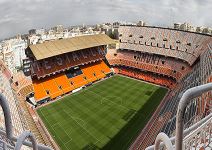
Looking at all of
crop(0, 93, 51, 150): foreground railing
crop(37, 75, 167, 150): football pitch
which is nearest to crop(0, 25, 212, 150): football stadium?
crop(37, 75, 167, 150): football pitch

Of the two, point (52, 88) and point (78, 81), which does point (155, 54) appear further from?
point (52, 88)

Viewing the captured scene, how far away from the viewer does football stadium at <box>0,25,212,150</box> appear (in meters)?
26.0

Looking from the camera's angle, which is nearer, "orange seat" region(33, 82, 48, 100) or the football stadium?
the football stadium

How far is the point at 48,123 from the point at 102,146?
10082 millimetres

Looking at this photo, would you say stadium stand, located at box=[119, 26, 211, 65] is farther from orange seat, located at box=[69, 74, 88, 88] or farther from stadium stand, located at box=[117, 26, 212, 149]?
orange seat, located at box=[69, 74, 88, 88]

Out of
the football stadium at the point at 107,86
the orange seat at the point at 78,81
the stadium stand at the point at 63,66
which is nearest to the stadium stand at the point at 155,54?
the football stadium at the point at 107,86

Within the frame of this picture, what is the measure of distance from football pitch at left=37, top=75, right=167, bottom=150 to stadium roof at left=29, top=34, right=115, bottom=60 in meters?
9.20

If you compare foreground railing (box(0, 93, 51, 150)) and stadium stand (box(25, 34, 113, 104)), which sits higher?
foreground railing (box(0, 93, 51, 150))

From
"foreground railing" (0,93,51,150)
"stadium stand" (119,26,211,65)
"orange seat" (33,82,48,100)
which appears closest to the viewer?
"foreground railing" (0,93,51,150)

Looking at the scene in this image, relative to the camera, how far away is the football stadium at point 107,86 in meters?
26.0

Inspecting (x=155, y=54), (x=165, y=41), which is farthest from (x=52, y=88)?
(x=165, y=41)

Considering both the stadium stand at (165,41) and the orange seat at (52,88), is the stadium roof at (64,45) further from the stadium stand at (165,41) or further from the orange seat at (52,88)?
the stadium stand at (165,41)

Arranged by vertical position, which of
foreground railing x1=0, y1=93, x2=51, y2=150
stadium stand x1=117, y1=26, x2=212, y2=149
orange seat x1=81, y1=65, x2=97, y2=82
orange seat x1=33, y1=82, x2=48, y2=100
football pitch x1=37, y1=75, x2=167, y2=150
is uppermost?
foreground railing x1=0, y1=93, x2=51, y2=150

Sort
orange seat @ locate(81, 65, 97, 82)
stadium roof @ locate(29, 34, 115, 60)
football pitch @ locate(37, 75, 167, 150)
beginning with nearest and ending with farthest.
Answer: football pitch @ locate(37, 75, 167, 150) → stadium roof @ locate(29, 34, 115, 60) → orange seat @ locate(81, 65, 97, 82)
